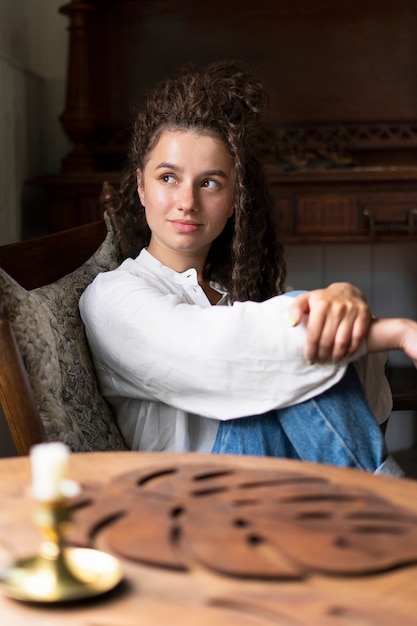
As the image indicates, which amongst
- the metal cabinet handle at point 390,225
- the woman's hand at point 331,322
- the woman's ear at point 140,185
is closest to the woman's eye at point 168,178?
the woman's ear at point 140,185

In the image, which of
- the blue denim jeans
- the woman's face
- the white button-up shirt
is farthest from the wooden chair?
the blue denim jeans

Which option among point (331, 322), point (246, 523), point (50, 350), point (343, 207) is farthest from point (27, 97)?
point (246, 523)

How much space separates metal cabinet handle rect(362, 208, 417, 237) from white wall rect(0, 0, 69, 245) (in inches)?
35.7

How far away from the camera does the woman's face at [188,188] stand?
1446 mm

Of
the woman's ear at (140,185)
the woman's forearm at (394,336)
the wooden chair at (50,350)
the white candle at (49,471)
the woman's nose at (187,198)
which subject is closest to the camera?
the white candle at (49,471)

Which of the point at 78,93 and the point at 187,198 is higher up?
the point at 78,93

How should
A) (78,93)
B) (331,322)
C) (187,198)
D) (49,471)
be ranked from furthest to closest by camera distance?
(78,93) < (187,198) < (331,322) < (49,471)

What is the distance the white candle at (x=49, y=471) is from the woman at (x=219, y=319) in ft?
1.94

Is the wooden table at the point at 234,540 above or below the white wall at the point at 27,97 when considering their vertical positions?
below

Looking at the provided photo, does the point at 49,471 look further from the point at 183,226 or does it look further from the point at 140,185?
the point at 140,185

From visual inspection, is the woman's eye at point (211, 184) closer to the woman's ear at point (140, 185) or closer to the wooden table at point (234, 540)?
the woman's ear at point (140, 185)

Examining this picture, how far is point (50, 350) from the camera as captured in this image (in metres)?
1.19

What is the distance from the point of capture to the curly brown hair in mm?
1481

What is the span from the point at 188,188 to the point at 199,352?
1.10 feet
